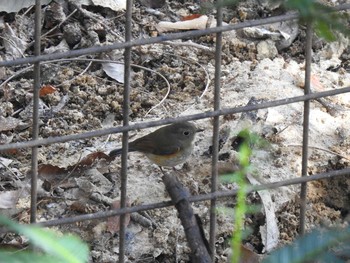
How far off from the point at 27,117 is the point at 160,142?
0.77 m

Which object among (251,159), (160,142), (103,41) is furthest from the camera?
(103,41)

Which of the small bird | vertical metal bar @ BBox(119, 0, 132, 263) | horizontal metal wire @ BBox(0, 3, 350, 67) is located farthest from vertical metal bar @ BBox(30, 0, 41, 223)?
the small bird

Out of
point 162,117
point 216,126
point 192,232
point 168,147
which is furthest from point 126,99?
point 162,117

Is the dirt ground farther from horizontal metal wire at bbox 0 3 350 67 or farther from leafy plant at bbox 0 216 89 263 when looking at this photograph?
leafy plant at bbox 0 216 89 263

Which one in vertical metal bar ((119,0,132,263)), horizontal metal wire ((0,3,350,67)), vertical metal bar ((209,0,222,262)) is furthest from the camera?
vertical metal bar ((209,0,222,262))

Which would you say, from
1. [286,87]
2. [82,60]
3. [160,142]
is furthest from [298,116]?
[82,60]

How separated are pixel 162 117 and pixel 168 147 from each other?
28 centimetres

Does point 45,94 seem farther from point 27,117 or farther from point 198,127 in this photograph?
point 198,127

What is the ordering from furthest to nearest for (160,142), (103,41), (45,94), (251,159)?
(103,41), (45,94), (160,142), (251,159)

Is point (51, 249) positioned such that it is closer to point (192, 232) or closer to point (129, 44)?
point (192, 232)

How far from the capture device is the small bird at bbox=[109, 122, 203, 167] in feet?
15.7

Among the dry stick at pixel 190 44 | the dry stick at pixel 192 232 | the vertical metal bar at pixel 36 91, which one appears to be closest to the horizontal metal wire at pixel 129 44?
the vertical metal bar at pixel 36 91

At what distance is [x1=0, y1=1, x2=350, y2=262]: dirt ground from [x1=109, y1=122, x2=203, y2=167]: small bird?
0.07 m

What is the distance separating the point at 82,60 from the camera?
5.58 metres
